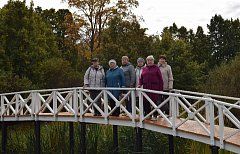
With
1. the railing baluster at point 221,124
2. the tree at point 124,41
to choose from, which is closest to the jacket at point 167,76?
the railing baluster at point 221,124

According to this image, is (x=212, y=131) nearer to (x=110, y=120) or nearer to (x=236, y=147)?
(x=236, y=147)

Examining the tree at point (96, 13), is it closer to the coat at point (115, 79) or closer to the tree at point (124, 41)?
the tree at point (124, 41)

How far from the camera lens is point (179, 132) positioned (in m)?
11.2

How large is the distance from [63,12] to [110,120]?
134ft

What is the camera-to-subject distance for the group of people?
11711mm

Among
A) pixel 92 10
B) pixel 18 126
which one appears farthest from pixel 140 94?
pixel 92 10

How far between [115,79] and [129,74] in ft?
1.32

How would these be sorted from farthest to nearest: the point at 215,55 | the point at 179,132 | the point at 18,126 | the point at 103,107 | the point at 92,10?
the point at 215,55 < the point at 92,10 < the point at 18,126 < the point at 103,107 < the point at 179,132

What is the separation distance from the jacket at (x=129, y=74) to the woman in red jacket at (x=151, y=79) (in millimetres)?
917

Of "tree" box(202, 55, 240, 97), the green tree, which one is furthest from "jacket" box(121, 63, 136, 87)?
the green tree

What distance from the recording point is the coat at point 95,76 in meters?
13.4

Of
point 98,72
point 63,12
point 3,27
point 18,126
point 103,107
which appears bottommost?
point 18,126

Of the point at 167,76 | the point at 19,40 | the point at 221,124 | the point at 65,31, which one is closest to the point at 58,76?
the point at 19,40

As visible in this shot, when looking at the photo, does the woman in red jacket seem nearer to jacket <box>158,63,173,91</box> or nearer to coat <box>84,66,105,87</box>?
jacket <box>158,63,173,91</box>
